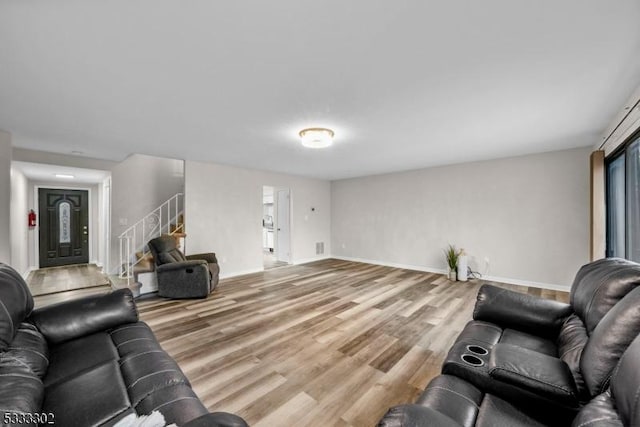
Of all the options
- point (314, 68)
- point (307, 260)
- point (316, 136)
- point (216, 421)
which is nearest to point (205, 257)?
point (307, 260)

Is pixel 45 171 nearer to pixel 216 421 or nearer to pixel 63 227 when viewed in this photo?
pixel 63 227

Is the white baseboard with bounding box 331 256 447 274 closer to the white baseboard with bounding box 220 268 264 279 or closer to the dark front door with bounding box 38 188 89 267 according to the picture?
the white baseboard with bounding box 220 268 264 279

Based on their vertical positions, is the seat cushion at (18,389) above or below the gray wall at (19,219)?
below

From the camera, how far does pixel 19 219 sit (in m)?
5.00

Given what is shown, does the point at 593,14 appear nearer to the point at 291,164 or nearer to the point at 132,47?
the point at 132,47

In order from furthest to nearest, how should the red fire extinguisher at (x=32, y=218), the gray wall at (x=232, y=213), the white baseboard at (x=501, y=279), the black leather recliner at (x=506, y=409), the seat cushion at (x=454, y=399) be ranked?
the red fire extinguisher at (x=32, y=218)
the gray wall at (x=232, y=213)
the white baseboard at (x=501, y=279)
the seat cushion at (x=454, y=399)
the black leather recliner at (x=506, y=409)

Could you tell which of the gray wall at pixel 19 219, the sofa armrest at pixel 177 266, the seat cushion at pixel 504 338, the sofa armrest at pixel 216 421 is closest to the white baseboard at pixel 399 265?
the seat cushion at pixel 504 338

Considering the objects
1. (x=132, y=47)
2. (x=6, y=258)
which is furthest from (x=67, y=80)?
(x=6, y=258)

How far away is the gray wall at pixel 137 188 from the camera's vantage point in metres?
5.36

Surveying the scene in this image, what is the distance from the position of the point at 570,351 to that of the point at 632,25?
6.25 feet

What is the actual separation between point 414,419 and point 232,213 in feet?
17.4

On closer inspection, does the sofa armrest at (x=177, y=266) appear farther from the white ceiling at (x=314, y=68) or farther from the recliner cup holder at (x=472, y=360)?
the recliner cup holder at (x=472, y=360)

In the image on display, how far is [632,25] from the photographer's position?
1.47 m

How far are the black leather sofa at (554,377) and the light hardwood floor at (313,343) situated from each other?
2.39ft
